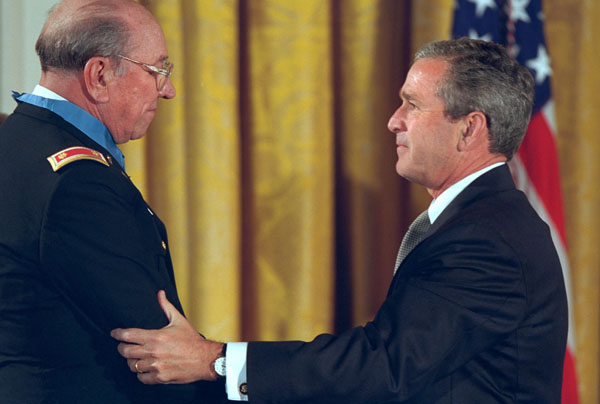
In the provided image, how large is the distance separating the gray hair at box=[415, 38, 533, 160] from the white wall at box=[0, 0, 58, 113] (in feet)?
4.71

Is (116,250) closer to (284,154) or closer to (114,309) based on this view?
(114,309)

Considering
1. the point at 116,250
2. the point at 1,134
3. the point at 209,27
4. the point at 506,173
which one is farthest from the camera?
the point at 209,27

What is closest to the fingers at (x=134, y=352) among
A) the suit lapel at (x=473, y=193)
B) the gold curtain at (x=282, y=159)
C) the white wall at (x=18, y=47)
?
the suit lapel at (x=473, y=193)

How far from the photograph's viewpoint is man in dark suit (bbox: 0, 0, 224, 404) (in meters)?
1.37

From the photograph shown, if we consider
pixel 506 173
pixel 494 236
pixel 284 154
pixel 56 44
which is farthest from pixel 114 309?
pixel 284 154

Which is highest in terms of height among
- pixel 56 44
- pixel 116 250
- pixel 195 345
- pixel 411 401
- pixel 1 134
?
pixel 56 44

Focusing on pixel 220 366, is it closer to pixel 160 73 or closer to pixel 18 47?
pixel 160 73

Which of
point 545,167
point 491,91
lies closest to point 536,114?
point 545,167

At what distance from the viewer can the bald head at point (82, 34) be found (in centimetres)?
151

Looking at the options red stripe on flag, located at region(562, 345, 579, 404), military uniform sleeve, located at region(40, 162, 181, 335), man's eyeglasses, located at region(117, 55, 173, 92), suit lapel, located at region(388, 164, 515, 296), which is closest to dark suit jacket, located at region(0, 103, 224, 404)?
military uniform sleeve, located at region(40, 162, 181, 335)

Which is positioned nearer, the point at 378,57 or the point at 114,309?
the point at 114,309

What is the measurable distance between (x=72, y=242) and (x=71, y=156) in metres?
0.17

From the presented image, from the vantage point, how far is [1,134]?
4.89 ft

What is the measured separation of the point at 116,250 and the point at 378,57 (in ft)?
4.35
